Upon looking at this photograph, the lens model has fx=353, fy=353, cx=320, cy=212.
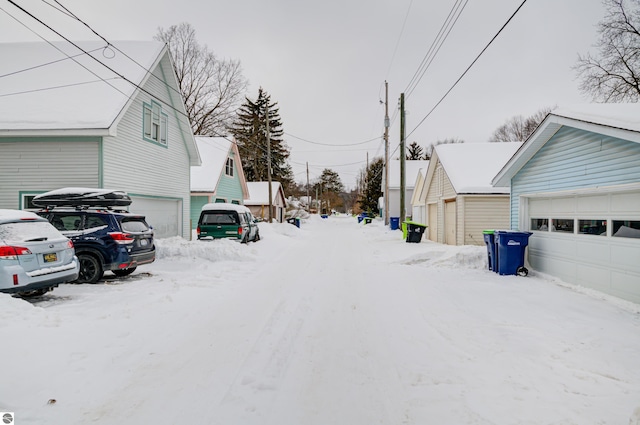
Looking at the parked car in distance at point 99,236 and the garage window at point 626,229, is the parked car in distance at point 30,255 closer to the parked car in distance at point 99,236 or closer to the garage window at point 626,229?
the parked car in distance at point 99,236

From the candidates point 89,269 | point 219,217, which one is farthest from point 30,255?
point 219,217

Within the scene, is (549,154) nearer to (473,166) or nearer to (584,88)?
(473,166)

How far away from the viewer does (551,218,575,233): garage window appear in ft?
28.3

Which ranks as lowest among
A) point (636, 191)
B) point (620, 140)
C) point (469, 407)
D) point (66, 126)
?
point (469, 407)

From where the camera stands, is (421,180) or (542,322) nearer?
(542,322)

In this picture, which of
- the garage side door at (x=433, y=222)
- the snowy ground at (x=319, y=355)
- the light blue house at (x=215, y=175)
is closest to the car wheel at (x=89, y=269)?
the snowy ground at (x=319, y=355)

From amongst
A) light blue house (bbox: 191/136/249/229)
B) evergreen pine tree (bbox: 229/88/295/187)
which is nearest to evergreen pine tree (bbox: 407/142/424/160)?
evergreen pine tree (bbox: 229/88/295/187)

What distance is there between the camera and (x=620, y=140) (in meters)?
6.94

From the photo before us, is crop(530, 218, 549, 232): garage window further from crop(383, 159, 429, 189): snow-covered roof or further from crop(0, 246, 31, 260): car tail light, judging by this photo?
crop(383, 159, 429, 189): snow-covered roof

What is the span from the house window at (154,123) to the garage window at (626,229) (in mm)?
14561

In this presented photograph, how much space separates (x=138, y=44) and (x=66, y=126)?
5.30 m

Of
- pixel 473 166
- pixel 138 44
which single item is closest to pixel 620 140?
pixel 473 166

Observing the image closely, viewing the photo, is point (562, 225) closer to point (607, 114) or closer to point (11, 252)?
point (607, 114)

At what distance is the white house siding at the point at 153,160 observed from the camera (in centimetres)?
1186
